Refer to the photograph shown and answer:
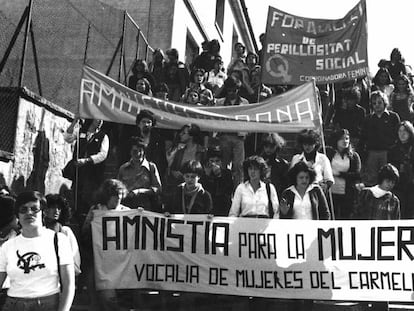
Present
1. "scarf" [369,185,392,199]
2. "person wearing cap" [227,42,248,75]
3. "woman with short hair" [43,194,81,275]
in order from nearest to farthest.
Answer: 1. "woman with short hair" [43,194,81,275]
2. "scarf" [369,185,392,199]
3. "person wearing cap" [227,42,248,75]

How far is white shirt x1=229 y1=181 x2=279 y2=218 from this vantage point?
21.0 feet

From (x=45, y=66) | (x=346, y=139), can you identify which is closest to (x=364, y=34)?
(x=346, y=139)

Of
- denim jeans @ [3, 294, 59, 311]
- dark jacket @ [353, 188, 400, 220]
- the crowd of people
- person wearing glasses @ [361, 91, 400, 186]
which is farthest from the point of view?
person wearing glasses @ [361, 91, 400, 186]

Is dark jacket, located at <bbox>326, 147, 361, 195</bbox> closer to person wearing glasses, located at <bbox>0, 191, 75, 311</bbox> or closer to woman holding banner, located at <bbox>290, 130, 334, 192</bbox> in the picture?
woman holding banner, located at <bbox>290, 130, 334, 192</bbox>

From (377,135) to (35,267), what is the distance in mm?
6334

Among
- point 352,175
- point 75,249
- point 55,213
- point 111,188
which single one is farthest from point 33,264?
point 352,175

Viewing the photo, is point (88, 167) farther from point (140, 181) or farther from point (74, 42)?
point (74, 42)

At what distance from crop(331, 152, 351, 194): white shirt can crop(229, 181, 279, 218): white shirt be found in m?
1.92

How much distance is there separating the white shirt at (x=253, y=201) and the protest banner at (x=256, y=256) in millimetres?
110

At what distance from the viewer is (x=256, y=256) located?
6.29 meters

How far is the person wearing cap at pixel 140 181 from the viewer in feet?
23.5

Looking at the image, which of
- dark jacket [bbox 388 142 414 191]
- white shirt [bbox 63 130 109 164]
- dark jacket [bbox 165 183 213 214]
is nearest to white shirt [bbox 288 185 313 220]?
dark jacket [bbox 165 183 213 214]

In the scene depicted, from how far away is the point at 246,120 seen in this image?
7.66m

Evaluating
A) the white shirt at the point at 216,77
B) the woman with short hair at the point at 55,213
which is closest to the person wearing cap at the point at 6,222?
the woman with short hair at the point at 55,213
